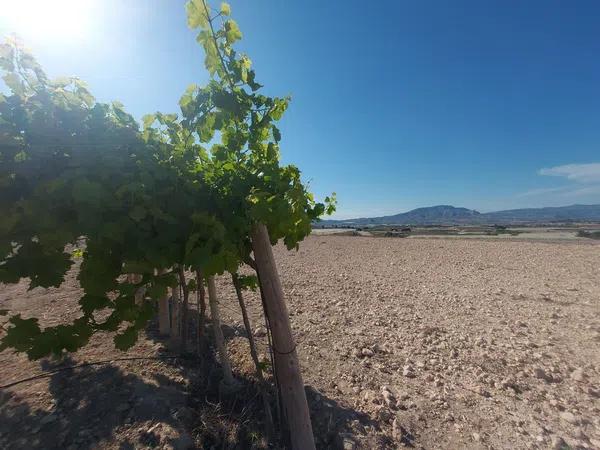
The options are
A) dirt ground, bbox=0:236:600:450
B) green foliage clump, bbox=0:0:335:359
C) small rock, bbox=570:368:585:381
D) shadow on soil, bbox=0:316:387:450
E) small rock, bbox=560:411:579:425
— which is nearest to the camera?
green foliage clump, bbox=0:0:335:359

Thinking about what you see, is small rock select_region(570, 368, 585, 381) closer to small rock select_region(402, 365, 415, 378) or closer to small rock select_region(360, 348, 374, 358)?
small rock select_region(402, 365, 415, 378)

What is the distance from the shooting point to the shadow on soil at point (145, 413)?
3135 millimetres

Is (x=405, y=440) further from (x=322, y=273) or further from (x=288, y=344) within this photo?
(x=322, y=273)

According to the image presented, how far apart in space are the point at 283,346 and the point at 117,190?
1.96 meters

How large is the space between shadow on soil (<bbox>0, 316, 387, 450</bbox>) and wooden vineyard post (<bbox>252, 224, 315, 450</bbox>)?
585 millimetres

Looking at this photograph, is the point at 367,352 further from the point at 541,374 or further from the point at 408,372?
the point at 541,374

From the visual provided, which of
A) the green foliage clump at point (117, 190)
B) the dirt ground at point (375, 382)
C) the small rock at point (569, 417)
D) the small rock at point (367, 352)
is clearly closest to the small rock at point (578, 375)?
the dirt ground at point (375, 382)

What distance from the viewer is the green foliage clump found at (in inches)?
66.4

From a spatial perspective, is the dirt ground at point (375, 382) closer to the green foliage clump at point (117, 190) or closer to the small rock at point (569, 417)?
the small rock at point (569, 417)

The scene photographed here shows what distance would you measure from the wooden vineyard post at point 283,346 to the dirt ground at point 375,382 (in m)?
0.61

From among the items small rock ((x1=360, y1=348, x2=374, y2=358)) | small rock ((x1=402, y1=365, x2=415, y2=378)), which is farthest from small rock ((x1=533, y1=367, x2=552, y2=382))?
small rock ((x1=360, y1=348, x2=374, y2=358))

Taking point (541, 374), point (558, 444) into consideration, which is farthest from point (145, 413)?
point (541, 374)

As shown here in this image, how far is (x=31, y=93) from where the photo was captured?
180cm

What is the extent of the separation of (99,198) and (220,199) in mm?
824
